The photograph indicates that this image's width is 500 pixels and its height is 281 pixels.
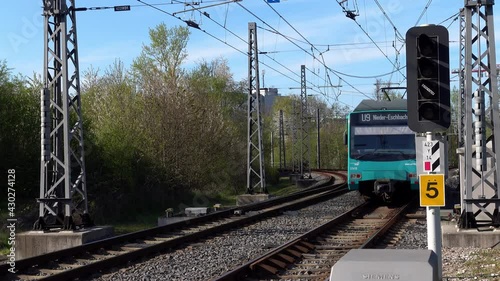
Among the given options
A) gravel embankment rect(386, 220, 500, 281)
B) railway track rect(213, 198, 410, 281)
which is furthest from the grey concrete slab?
gravel embankment rect(386, 220, 500, 281)

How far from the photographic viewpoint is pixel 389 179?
2206 centimetres

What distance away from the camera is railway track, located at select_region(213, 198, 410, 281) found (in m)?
10.2

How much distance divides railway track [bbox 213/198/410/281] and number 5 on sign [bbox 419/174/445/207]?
2851 millimetres

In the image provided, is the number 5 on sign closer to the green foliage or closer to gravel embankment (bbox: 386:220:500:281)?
gravel embankment (bbox: 386:220:500:281)

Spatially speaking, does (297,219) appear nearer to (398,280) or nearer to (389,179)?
(389,179)

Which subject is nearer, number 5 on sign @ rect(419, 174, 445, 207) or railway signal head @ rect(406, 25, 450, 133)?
number 5 on sign @ rect(419, 174, 445, 207)

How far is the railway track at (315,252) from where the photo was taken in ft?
33.4

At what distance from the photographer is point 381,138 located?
22.3m

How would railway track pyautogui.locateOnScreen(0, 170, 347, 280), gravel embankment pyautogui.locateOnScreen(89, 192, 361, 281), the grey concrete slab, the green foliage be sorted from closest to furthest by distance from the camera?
railway track pyautogui.locateOnScreen(0, 170, 347, 280) → gravel embankment pyautogui.locateOnScreen(89, 192, 361, 281) → the grey concrete slab → the green foliage

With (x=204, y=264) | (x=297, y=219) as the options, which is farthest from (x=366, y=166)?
(x=204, y=264)

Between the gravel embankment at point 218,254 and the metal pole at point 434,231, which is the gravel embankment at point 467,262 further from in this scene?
the gravel embankment at point 218,254

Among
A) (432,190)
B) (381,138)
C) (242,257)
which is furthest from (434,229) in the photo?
(381,138)

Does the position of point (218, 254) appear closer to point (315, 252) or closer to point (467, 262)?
point (315, 252)

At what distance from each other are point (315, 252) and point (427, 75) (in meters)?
6.13
